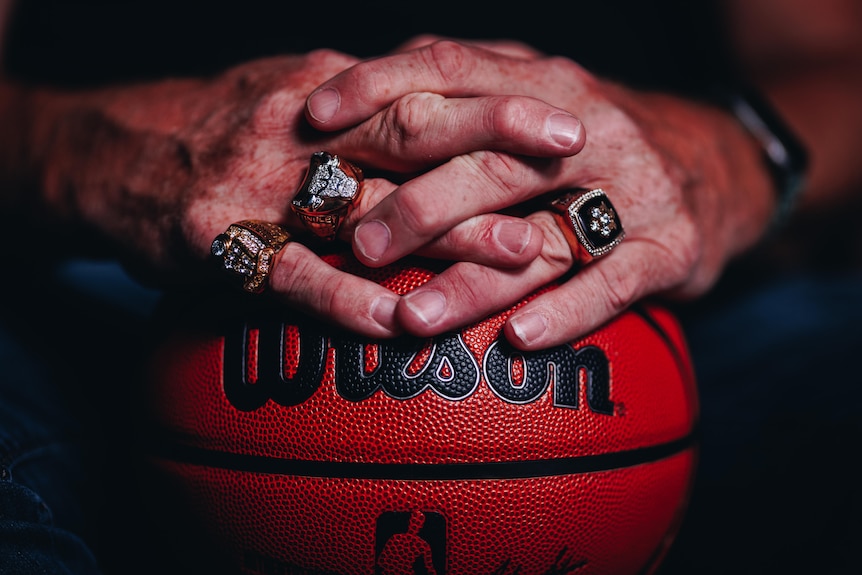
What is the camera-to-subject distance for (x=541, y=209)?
0.78 m

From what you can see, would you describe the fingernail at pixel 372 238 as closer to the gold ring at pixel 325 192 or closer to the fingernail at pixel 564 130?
the gold ring at pixel 325 192

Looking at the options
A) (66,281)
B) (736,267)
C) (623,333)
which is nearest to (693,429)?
(623,333)

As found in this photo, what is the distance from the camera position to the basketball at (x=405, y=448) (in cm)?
69

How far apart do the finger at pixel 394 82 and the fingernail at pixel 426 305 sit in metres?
0.21

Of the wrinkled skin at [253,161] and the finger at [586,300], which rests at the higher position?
the wrinkled skin at [253,161]

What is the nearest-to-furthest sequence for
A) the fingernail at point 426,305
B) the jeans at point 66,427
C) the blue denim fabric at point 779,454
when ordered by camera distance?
the fingernail at point 426,305, the jeans at point 66,427, the blue denim fabric at point 779,454

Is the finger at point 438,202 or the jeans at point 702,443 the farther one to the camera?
the jeans at point 702,443

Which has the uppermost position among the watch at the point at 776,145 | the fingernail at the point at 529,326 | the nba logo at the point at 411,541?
the fingernail at the point at 529,326

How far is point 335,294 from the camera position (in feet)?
2.23

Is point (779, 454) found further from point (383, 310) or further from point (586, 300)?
point (383, 310)

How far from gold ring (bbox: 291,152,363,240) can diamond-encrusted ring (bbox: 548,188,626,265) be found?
0.72ft

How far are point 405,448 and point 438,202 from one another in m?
0.24

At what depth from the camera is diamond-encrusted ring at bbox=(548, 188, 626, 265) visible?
0.73m

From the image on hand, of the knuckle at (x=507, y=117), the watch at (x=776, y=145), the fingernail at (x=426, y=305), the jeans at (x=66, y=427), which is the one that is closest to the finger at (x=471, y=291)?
the fingernail at (x=426, y=305)
